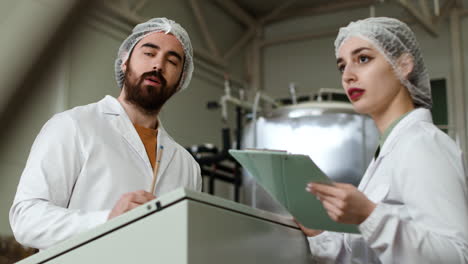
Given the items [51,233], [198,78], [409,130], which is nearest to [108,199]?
[51,233]

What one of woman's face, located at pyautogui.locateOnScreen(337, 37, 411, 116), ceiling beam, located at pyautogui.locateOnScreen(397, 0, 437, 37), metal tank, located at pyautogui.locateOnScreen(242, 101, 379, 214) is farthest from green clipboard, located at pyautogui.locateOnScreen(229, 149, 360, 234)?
ceiling beam, located at pyautogui.locateOnScreen(397, 0, 437, 37)

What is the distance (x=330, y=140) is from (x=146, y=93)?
7.49 feet

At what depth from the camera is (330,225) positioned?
1.03 meters

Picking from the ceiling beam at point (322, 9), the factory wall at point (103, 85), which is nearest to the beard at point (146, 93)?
the factory wall at point (103, 85)

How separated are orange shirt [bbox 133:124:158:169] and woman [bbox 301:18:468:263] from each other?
514 mm

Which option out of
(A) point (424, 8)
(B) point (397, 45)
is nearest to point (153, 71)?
(B) point (397, 45)

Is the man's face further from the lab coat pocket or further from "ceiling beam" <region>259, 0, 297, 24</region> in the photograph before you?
"ceiling beam" <region>259, 0, 297, 24</region>

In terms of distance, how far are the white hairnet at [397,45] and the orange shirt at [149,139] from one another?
0.61 m

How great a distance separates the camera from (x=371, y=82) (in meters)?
1.16

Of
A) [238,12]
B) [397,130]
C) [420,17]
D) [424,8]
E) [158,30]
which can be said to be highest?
[238,12]

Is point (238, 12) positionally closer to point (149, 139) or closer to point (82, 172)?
point (149, 139)

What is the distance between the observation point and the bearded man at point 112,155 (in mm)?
1098

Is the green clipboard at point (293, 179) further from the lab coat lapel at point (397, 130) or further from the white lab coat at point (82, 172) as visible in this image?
the white lab coat at point (82, 172)

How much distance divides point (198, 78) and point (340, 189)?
4475mm
